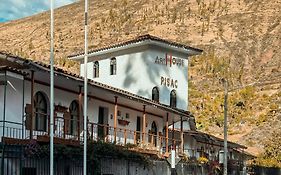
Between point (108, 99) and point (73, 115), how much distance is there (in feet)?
10.3

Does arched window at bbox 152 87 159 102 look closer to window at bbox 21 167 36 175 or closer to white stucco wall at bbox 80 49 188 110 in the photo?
white stucco wall at bbox 80 49 188 110

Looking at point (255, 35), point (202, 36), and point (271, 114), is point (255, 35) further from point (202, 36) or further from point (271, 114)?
point (271, 114)

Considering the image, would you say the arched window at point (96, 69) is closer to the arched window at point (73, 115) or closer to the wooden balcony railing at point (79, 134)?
the wooden balcony railing at point (79, 134)

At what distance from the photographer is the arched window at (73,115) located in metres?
30.5

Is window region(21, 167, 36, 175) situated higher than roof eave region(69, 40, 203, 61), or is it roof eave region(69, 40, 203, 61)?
roof eave region(69, 40, 203, 61)

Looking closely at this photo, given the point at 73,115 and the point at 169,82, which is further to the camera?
the point at 169,82

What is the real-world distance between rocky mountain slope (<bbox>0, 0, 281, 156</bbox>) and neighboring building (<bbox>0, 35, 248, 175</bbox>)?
22677 millimetres

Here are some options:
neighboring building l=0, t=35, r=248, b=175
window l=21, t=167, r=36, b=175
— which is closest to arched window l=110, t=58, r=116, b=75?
neighboring building l=0, t=35, r=248, b=175

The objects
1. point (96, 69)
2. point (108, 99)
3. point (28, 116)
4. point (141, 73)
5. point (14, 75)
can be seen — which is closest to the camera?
point (14, 75)

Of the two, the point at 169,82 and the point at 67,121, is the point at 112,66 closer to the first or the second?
the point at 169,82

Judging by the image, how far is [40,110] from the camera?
2817cm

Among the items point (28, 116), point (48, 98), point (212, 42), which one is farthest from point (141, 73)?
point (212, 42)

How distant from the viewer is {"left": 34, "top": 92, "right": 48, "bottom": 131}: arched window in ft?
91.2

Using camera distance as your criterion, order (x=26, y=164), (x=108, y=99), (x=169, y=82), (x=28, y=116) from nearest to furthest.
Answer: (x=26, y=164)
(x=28, y=116)
(x=108, y=99)
(x=169, y=82)
